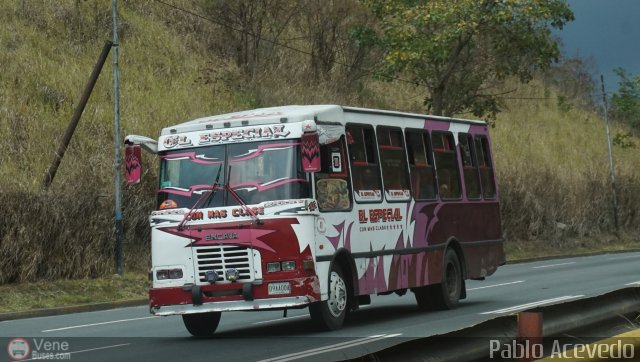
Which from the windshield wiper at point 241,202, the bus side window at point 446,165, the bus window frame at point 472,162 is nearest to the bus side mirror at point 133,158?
the windshield wiper at point 241,202

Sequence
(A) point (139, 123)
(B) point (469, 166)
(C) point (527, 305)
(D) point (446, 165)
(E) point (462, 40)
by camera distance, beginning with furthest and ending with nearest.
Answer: (E) point (462, 40) < (A) point (139, 123) < (B) point (469, 166) < (D) point (446, 165) < (C) point (527, 305)

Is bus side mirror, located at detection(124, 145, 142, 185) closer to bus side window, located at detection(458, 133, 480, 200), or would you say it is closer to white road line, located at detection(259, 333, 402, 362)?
white road line, located at detection(259, 333, 402, 362)

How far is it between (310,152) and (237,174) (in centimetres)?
120

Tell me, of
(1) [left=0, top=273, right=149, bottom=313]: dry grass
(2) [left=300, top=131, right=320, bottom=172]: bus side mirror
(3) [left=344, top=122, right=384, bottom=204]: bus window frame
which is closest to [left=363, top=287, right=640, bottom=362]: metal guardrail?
(2) [left=300, top=131, right=320, bottom=172]: bus side mirror

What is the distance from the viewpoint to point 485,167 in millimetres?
22156

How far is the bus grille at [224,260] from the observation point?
15.4 meters

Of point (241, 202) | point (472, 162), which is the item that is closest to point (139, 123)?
point (472, 162)

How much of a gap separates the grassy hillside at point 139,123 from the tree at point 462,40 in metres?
5.61

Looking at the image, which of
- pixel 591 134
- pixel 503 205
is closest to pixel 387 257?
pixel 503 205

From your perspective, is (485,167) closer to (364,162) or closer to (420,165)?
(420,165)

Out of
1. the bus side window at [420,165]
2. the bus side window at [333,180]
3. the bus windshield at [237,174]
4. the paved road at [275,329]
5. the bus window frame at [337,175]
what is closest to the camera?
the paved road at [275,329]

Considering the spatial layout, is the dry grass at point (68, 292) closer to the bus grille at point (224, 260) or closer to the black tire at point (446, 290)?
the black tire at point (446, 290)

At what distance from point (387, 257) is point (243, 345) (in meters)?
3.73

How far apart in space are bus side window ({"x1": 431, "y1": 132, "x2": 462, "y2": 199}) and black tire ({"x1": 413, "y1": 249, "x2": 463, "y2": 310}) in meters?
1.05
